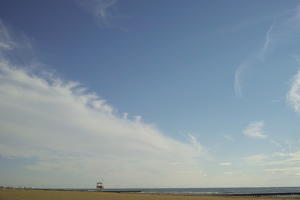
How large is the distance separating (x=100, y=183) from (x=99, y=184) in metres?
0.83

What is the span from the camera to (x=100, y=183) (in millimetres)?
118750

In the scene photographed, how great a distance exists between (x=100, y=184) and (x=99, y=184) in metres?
0.46

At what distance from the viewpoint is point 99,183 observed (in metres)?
119

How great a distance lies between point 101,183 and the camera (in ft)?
392

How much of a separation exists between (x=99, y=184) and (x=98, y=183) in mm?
970

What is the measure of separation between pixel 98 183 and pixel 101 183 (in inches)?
63.7

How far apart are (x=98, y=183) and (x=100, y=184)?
1284 mm

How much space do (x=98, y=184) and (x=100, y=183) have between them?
1.10m

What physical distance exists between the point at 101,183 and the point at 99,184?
997 mm

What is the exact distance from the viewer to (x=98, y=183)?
4663 inches

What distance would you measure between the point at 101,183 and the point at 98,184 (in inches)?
55.8

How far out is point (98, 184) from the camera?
119 metres

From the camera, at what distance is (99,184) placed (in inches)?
4688

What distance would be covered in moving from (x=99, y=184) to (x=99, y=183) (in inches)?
29.4
